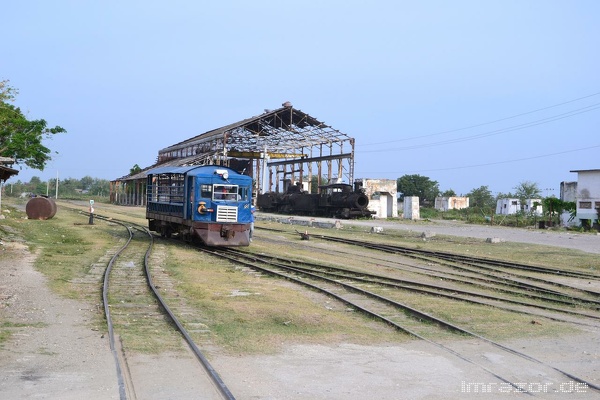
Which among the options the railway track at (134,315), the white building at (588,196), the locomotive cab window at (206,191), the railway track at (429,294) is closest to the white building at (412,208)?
the white building at (588,196)

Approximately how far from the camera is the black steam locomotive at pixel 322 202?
4806cm

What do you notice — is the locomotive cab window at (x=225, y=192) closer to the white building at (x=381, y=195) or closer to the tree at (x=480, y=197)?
the white building at (x=381, y=195)

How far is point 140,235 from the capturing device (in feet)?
90.3

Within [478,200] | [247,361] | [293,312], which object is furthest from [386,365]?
[478,200]

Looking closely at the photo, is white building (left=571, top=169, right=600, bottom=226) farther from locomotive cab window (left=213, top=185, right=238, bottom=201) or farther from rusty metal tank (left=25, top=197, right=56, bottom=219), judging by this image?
rusty metal tank (left=25, top=197, right=56, bottom=219)

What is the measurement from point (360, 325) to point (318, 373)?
9.58 feet

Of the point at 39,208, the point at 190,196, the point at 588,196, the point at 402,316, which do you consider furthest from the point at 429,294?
the point at 588,196

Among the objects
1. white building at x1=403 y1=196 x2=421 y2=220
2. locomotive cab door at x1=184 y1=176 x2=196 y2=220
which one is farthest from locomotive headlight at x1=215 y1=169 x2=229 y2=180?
white building at x1=403 y1=196 x2=421 y2=220

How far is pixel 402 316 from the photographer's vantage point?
1048cm

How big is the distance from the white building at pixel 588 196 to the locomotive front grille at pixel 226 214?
100ft

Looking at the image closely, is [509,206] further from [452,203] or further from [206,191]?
[206,191]

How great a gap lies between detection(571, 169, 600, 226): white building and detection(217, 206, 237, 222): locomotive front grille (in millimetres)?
30592

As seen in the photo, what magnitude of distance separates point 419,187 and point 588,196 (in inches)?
2371

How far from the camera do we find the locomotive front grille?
68.2ft
